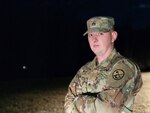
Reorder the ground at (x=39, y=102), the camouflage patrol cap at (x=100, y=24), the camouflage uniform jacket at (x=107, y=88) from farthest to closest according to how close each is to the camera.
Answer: the ground at (x=39, y=102), the camouflage patrol cap at (x=100, y=24), the camouflage uniform jacket at (x=107, y=88)

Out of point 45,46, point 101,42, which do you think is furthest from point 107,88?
point 45,46

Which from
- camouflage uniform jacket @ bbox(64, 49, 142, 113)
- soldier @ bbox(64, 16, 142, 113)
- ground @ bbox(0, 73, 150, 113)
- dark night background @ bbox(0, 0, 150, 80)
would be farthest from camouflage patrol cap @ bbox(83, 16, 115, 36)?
dark night background @ bbox(0, 0, 150, 80)

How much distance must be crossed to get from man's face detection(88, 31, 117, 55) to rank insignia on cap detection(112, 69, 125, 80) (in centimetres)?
21

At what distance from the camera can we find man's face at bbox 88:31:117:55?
3.01 meters

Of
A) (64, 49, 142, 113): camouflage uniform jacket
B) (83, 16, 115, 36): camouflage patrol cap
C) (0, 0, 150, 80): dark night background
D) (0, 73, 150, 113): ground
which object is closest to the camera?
(64, 49, 142, 113): camouflage uniform jacket

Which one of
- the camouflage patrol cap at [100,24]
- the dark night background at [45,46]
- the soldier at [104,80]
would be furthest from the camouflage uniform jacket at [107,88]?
the dark night background at [45,46]

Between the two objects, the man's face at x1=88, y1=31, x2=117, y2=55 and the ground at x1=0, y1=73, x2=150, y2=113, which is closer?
the man's face at x1=88, y1=31, x2=117, y2=55

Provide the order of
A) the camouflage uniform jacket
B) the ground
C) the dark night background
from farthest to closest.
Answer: the dark night background < the ground < the camouflage uniform jacket

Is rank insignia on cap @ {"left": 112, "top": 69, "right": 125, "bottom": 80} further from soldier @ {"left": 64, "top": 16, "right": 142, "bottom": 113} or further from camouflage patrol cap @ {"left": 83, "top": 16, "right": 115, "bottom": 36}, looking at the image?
camouflage patrol cap @ {"left": 83, "top": 16, "right": 115, "bottom": 36}

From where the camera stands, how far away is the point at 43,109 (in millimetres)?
11805

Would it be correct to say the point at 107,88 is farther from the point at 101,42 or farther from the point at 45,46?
the point at 45,46

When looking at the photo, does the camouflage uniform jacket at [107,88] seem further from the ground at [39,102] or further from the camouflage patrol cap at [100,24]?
the ground at [39,102]

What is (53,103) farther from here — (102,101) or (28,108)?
(102,101)

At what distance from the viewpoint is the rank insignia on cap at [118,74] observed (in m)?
2.82
